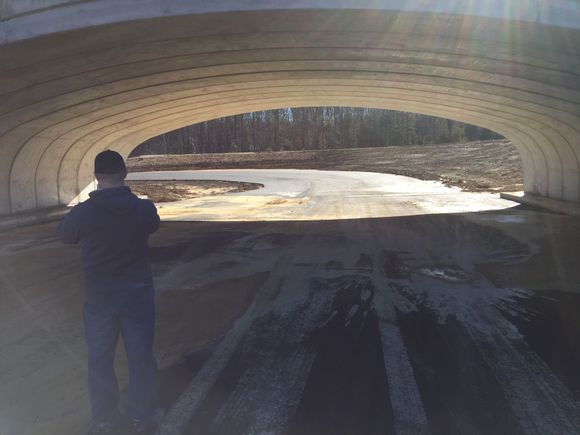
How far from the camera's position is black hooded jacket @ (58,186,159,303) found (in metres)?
3.07

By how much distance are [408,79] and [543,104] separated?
3.38m

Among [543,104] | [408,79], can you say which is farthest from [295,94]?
[543,104]

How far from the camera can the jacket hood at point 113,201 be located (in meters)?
3.09

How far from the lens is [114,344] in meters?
3.16

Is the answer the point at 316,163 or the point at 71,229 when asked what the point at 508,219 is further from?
the point at 316,163

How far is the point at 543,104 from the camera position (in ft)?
38.7

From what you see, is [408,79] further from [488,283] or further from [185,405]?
[185,405]

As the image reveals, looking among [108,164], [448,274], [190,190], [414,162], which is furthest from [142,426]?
[414,162]

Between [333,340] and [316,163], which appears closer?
[333,340]

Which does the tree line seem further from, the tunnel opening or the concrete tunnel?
the concrete tunnel

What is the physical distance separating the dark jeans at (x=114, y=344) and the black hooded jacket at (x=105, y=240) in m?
0.08

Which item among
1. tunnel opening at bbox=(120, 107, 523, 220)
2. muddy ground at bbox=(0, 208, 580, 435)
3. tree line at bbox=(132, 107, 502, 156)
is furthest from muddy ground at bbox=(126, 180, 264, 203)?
tree line at bbox=(132, 107, 502, 156)

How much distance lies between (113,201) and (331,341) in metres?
2.53

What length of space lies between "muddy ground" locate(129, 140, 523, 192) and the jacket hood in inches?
871
